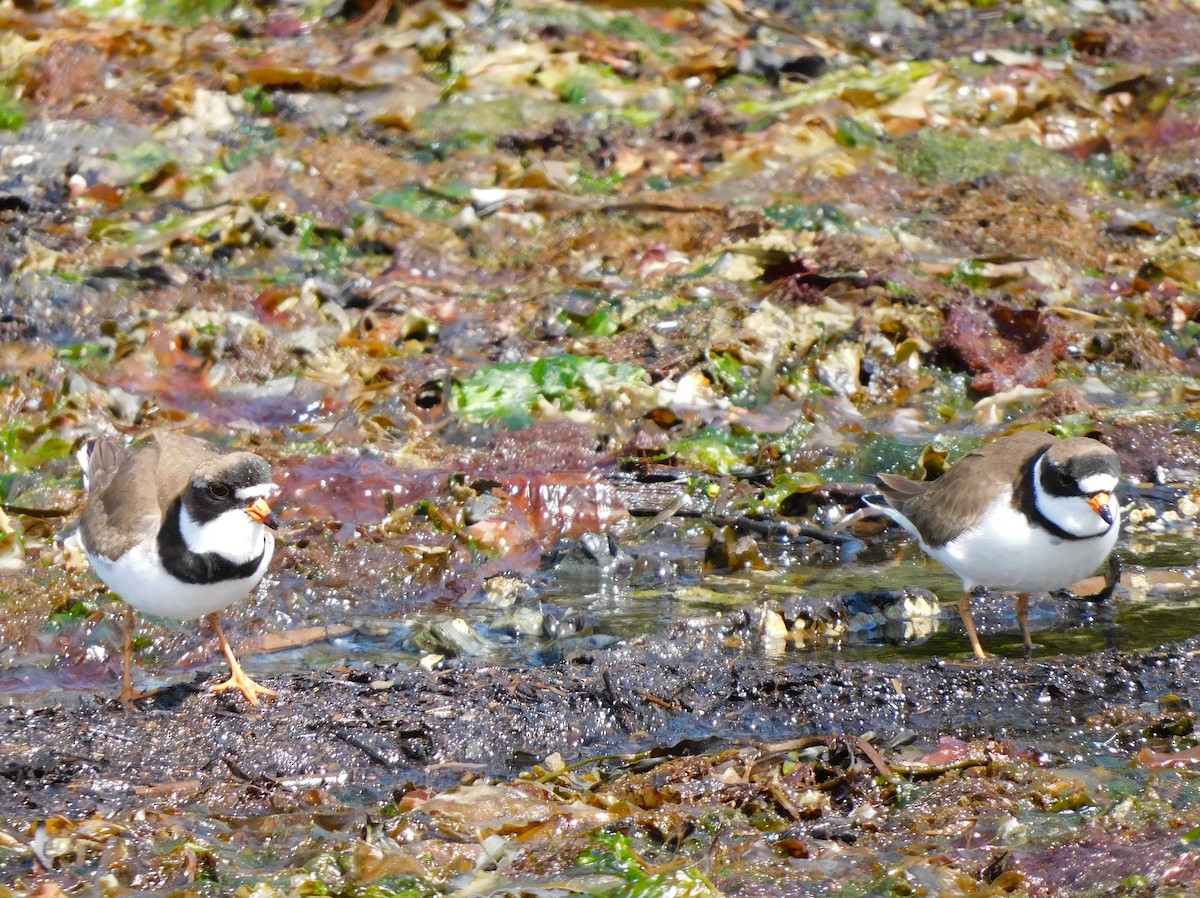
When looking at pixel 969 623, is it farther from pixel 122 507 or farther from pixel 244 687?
pixel 122 507

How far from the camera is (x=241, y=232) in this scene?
11086 millimetres

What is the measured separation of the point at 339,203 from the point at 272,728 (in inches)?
273

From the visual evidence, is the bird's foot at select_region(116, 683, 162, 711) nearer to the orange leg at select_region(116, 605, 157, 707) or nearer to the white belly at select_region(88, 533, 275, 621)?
the orange leg at select_region(116, 605, 157, 707)

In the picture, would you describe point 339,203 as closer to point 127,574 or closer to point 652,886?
point 127,574

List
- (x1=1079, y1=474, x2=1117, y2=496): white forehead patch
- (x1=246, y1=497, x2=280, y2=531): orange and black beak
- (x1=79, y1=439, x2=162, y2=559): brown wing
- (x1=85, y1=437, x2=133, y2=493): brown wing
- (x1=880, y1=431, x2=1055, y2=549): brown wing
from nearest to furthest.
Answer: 1. (x1=246, y1=497, x2=280, y2=531): orange and black beak
2. (x1=79, y1=439, x2=162, y2=559): brown wing
3. (x1=1079, y1=474, x2=1117, y2=496): white forehead patch
4. (x1=880, y1=431, x2=1055, y2=549): brown wing
5. (x1=85, y1=437, x2=133, y2=493): brown wing

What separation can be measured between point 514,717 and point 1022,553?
239cm

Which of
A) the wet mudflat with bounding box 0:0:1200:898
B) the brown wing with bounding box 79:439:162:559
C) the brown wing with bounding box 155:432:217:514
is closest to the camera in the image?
the wet mudflat with bounding box 0:0:1200:898

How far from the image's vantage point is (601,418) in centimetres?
878

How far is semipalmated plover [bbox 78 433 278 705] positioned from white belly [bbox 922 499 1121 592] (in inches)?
123

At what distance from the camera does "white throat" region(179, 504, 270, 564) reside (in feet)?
18.7

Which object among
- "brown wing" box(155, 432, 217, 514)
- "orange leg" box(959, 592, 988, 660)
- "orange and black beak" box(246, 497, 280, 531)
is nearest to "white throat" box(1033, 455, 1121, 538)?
"orange leg" box(959, 592, 988, 660)

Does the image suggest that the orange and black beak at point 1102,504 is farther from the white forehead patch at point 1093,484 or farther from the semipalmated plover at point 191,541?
the semipalmated plover at point 191,541

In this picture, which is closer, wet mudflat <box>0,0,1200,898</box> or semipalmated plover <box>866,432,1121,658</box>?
wet mudflat <box>0,0,1200,898</box>

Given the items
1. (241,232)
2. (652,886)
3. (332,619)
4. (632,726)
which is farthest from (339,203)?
(652,886)
